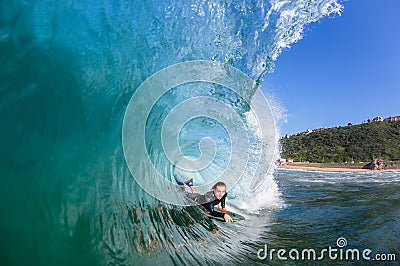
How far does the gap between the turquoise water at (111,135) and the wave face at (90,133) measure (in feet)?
0.04

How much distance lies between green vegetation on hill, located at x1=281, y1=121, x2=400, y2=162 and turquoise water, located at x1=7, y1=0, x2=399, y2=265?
2276 inches

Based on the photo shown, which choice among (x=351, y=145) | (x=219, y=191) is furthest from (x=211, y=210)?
(x=351, y=145)

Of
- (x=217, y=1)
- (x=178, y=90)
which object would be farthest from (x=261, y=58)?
(x=178, y=90)

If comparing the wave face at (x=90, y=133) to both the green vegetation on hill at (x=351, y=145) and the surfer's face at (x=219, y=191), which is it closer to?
the surfer's face at (x=219, y=191)

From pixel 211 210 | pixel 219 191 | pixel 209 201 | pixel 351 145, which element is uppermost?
pixel 351 145

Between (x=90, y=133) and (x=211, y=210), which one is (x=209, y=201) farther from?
(x=90, y=133)

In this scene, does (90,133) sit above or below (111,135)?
below

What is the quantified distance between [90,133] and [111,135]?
40 centimetres

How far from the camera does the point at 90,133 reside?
11.4 ft

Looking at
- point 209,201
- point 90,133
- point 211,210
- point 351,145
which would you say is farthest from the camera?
point 351,145

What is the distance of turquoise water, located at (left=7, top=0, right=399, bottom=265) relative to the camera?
2.56 metres

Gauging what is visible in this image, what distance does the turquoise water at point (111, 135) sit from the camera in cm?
256

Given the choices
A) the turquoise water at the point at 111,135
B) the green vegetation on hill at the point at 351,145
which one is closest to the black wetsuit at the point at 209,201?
the turquoise water at the point at 111,135

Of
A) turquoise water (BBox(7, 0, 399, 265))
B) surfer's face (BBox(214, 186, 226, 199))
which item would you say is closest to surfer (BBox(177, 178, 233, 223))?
surfer's face (BBox(214, 186, 226, 199))
